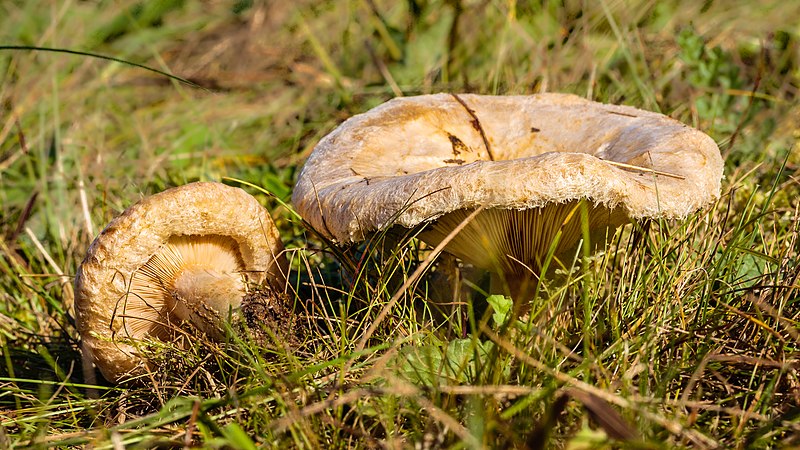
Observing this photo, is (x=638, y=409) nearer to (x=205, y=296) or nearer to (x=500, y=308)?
(x=500, y=308)

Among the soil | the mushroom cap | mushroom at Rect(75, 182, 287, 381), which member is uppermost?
the mushroom cap

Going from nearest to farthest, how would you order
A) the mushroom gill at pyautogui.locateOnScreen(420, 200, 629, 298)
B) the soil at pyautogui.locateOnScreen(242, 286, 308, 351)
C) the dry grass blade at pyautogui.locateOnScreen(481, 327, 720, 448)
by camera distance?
the dry grass blade at pyautogui.locateOnScreen(481, 327, 720, 448)
the mushroom gill at pyautogui.locateOnScreen(420, 200, 629, 298)
the soil at pyautogui.locateOnScreen(242, 286, 308, 351)

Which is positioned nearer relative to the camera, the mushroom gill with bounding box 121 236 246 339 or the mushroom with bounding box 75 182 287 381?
the mushroom with bounding box 75 182 287 381

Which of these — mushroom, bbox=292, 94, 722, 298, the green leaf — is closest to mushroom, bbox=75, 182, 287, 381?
mushroom, bbox=292, 94, 722, 298

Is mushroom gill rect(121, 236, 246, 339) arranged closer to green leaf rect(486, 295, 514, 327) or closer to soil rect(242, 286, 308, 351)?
soil rect(242, 286, 308, 351)

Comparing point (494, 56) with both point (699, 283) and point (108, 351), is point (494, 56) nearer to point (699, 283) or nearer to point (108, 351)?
point (699, 283)

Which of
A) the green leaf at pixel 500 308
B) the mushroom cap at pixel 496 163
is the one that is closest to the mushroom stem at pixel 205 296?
the mushroom cap at pixel 496 163
